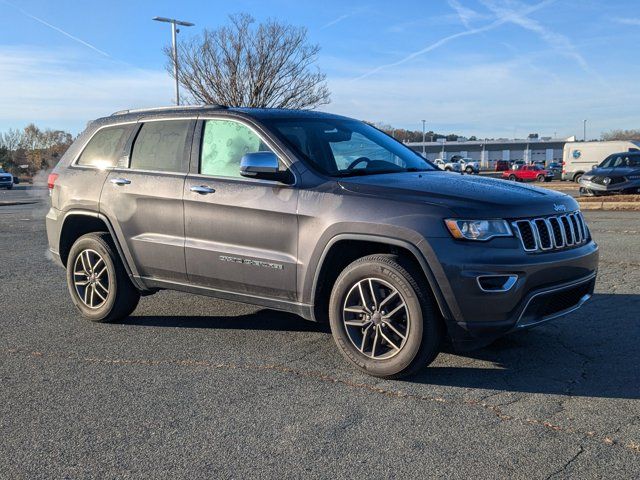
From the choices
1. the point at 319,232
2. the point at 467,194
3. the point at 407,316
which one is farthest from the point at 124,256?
the point at 467,194

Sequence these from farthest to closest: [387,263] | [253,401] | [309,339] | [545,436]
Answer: [309,339] → [387,263] → [253,401] → [545,436]

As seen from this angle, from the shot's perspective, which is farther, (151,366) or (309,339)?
(309,339)

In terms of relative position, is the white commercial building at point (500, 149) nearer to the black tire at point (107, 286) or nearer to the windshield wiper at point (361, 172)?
the black tire at point (107, 286)

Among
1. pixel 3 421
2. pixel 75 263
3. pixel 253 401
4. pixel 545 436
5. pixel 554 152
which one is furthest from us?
pixel 554 152

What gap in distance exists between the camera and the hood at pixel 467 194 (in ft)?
12.7

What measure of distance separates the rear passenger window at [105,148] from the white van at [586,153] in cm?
3698

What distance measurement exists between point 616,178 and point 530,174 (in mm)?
31345

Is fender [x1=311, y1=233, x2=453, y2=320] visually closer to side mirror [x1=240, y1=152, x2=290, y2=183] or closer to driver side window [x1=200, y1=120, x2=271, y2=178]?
side mirror [x1=240, y1=152, x2=290, y2=183]

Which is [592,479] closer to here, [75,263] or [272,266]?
[272,266]

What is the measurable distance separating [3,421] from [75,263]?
7.99 ft

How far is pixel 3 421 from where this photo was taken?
3539 millimetres

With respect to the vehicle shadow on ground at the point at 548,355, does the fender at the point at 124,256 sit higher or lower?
higher

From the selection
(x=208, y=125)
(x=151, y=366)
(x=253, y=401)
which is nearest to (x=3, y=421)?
(x=151, y=366)

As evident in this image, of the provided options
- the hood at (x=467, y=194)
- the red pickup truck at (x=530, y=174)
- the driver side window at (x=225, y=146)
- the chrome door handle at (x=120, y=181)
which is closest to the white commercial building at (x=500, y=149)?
the red pickup truck at (x=530, y=174)
